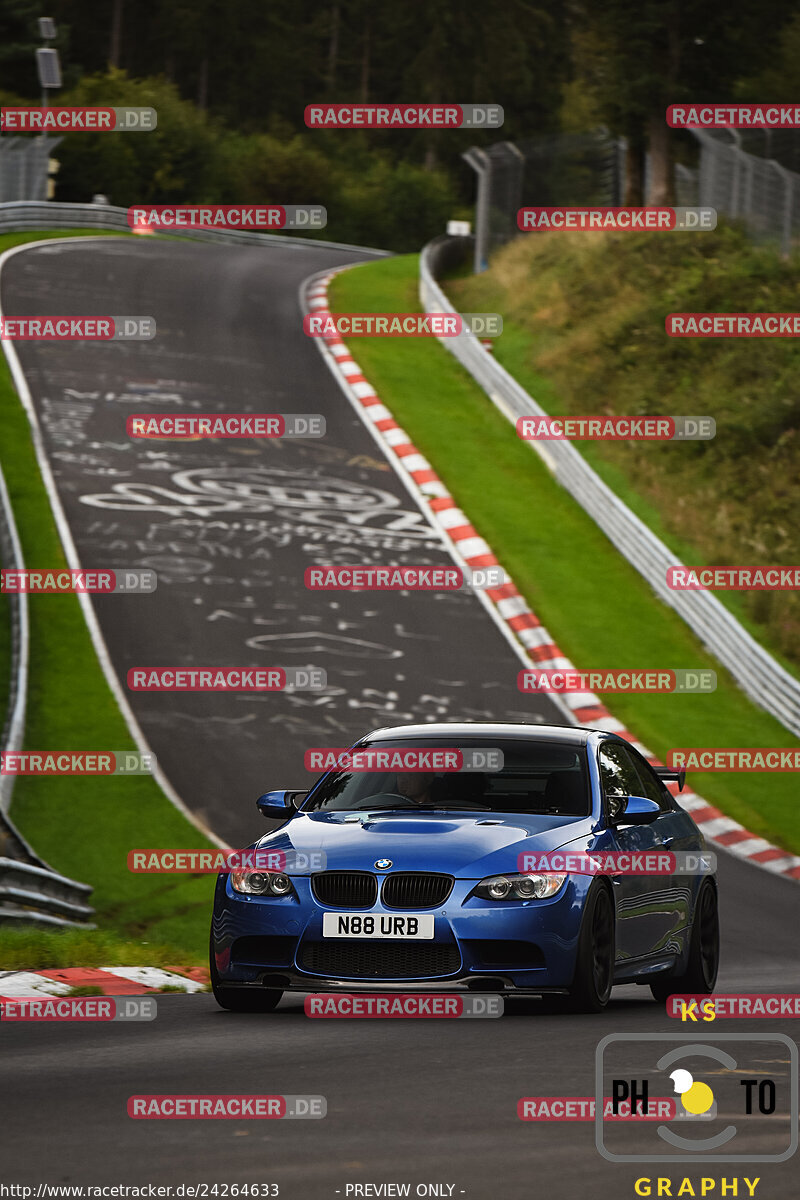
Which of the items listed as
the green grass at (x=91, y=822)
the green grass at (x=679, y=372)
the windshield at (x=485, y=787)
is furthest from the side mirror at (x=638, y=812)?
the green grass at (x=679, y=372)

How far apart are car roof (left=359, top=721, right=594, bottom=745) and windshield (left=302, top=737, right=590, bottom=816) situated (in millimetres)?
Answer: 41

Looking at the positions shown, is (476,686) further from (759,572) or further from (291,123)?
(291,123)

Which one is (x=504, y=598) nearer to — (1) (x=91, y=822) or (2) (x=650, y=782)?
(1) (x=91, y=822)

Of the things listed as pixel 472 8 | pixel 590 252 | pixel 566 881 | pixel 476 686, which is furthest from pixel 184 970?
pixel 472 8

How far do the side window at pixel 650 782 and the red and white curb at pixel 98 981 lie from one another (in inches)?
107

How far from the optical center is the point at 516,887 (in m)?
8.44

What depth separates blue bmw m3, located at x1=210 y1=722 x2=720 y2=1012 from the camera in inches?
330

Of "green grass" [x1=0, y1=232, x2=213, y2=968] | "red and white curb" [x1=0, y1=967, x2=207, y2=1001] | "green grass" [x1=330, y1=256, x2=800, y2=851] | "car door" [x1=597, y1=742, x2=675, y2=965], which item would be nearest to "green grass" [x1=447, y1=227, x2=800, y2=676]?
"green grass" [x1=330, y1=256, x2=800, y2=851]

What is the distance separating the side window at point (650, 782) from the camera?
408 inches

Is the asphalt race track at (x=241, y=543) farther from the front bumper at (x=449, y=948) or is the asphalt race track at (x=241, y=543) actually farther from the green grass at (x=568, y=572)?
the front bumper at (x=449, y=948)

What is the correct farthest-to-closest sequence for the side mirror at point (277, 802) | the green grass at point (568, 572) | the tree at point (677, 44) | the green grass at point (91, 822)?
1. the tree at point (677, 44)
2. the green grass at point (568, 572)
3. the green grass at point (91, 822)
4. the side mirror at point (277, 802)

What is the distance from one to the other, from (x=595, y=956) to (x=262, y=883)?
1.61 m

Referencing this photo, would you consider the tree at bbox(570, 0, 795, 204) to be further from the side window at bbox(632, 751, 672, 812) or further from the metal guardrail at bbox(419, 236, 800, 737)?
the side window at bbox(632, 751, 672, 812)

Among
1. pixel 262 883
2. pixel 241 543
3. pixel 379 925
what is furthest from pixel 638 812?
pixel 241 543
